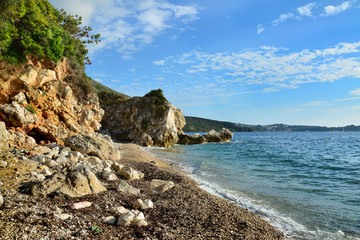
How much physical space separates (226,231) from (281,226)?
2.74 metres

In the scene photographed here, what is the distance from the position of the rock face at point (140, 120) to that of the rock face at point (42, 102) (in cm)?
3025

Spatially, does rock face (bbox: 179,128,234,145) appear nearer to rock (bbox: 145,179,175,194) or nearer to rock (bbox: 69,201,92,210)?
rock (bbox: 145,179,175,194)

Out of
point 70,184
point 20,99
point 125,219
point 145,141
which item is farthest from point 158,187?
point 145,141

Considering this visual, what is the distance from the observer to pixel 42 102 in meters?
15.2

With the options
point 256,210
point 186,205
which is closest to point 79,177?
point 186,205

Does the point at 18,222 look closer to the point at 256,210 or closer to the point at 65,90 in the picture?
the point at 256,210

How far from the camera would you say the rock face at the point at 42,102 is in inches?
530

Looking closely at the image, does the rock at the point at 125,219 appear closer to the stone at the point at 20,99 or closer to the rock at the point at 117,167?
the rock at the point at 117,167

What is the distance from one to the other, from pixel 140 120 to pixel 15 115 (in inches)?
1511

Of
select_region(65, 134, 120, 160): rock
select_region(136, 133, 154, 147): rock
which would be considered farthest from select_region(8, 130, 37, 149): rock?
select_region(136, 133, 154, 147): rock

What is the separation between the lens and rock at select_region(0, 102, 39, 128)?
41.5 feet

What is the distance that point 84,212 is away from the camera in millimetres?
6168

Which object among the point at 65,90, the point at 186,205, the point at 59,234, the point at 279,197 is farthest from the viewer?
the point at 65,90

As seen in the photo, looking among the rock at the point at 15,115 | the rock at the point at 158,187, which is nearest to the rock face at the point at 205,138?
the rock at the point at 15,115
